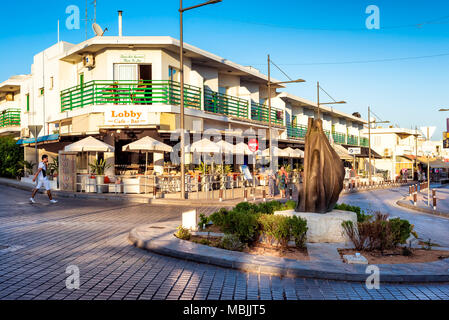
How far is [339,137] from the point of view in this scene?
4959 centimetres

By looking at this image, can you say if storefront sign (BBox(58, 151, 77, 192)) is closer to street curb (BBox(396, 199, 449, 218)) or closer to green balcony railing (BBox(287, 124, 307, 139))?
street curb (BBox(396, 199, 449, 218))

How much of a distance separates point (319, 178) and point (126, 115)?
49.3ft

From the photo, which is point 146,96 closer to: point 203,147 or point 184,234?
point 203,147

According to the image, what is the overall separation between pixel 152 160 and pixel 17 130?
19.4m

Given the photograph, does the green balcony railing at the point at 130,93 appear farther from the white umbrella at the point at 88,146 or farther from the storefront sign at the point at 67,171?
the storefront sign at the point at 67,171

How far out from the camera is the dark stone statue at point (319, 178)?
8.32 meters

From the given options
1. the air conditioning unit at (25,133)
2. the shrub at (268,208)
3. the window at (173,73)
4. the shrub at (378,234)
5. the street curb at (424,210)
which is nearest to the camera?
Answer: the shrub at (378,234)

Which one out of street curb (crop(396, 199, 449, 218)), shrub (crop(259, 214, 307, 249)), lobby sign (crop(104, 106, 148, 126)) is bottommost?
street curb (crop(396, 199, 449, 218))

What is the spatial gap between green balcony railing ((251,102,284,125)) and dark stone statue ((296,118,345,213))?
74.7 feet

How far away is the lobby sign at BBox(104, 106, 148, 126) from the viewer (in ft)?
69.4

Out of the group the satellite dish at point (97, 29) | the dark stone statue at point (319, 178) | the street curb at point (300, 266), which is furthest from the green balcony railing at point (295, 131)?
the street curb at point (300, 266)

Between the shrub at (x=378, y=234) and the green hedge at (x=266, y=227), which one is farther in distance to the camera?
the green hedge at (x=266, y=227)

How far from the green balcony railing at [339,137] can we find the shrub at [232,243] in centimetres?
4248

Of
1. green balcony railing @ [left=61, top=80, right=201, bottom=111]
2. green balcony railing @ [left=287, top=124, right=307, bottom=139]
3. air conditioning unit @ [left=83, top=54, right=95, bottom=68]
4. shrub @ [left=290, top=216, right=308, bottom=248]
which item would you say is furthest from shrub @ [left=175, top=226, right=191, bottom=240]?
green balcony railing @ [left=287, top=124, right=307, bottom=139]
